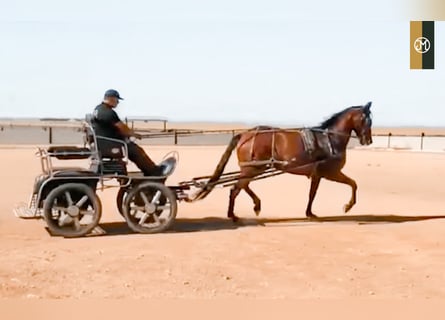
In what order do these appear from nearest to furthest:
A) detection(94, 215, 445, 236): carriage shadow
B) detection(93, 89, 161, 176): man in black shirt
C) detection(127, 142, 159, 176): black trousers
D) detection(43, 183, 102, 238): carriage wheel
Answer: detection(43, 183, 102, 238): carriage wheel → detection(93, 89, 161, 176): man in black shirt → detection(127, 142, 159, 176): black trousers → detection(94, 215, 445, 236): carriage shadow

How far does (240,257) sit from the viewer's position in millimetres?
8094

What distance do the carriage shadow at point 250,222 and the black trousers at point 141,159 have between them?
0.88 meters

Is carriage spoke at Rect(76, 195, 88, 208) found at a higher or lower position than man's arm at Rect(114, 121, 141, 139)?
lower

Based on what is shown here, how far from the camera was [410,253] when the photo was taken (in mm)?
8453

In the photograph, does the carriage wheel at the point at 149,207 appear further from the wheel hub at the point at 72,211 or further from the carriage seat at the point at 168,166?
the wheel hub at the point at 72,211

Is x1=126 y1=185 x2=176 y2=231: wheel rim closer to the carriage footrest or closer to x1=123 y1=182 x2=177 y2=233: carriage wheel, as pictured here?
x1=123 y1=182 x2=177 y2=233: carriage wheel

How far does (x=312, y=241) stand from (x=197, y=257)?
1809 millimetres

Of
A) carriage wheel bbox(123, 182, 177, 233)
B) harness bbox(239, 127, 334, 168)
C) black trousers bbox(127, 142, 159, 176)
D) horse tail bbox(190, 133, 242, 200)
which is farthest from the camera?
harness bbox(239, 127, 334, 168)

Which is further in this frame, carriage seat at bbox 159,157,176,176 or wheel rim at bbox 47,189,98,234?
carriage seat at bbox 159,157,176,176

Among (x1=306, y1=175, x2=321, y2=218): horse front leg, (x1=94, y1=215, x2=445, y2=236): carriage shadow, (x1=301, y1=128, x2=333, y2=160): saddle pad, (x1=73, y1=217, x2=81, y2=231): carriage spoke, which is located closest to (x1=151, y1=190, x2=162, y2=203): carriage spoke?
(x1=94, y1=215, x2=445, y2=236): carriage shadow

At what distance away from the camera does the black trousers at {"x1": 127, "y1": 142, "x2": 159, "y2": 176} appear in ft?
33.2

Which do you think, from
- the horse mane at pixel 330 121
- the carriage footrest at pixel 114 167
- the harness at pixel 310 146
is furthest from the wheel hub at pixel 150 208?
the horse mane at pixel 330 121

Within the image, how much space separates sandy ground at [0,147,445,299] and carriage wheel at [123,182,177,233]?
22cm

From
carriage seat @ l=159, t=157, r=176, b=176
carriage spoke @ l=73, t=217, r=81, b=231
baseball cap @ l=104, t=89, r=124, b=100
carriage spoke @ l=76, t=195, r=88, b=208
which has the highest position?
baseball cap @ l=104, t=89, r=124, b=100
